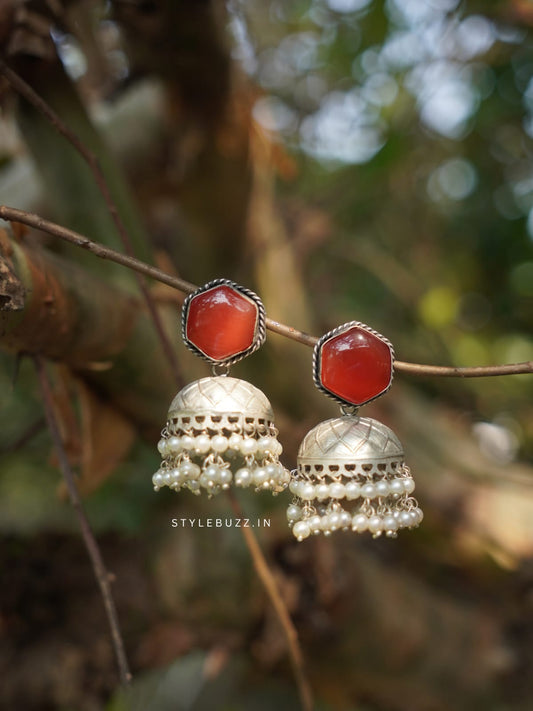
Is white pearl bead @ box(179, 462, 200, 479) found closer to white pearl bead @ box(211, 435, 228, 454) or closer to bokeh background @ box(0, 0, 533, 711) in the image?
white pearl bead @ box(211, 435, 228, 454)

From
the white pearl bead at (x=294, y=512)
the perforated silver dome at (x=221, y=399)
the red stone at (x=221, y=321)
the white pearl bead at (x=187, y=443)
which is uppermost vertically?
the red stone at (x=221, y=321)

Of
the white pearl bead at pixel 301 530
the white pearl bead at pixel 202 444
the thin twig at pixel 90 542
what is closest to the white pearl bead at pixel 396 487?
the white pearl bead at pixel 301 530

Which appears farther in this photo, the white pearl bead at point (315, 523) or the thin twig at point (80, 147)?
the thin twig at point (80, 147)

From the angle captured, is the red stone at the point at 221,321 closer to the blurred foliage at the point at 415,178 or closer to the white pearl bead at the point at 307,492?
the white pearl bead at the point at 307,492

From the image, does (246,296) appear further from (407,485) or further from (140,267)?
(407,485)

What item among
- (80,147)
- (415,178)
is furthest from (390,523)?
(415,178)

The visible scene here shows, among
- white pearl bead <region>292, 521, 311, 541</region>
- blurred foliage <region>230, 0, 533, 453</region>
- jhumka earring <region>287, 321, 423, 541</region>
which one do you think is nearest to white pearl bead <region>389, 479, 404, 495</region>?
jhumka earring <region>287, 321, 423, 541</region>
